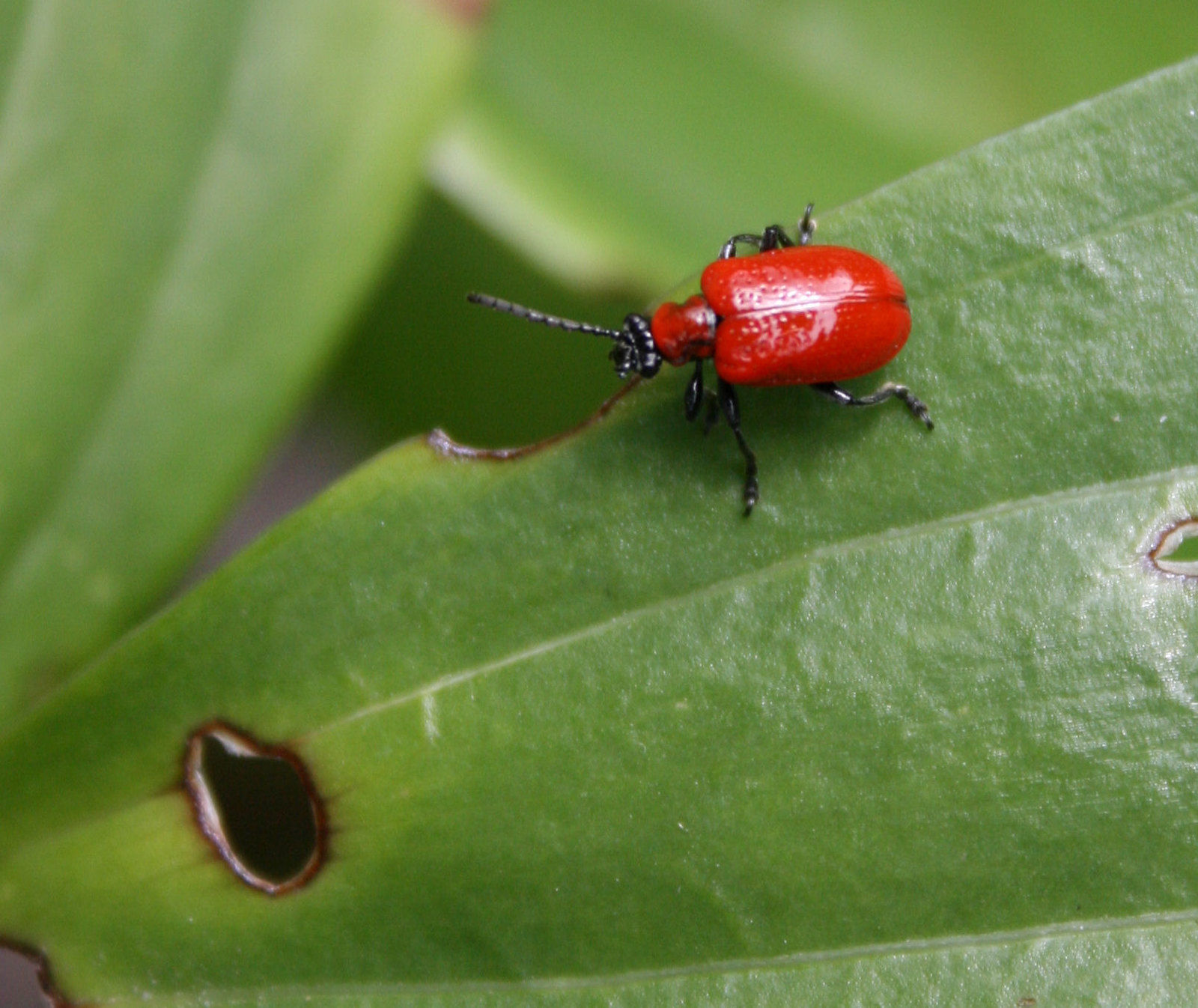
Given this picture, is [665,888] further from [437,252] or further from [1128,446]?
[437,252]

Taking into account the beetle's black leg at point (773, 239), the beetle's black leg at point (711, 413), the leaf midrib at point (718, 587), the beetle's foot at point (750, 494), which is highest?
the beetle's black leg at point (773, 239)

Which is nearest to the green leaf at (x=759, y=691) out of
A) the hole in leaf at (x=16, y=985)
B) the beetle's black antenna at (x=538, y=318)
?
the beetle's black antenna at (x=538, y=318)

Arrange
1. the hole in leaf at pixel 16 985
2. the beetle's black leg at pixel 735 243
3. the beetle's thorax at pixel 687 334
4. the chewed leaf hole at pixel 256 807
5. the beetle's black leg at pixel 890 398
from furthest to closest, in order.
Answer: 1. the hole in leaf at pixel 16 985
2. the beetle's black leg at pixel 735 243
3. the beetle's thorax at pixel 687 334
4. the chewed leaf hole at pixel 256 807
5. the beetle's black leg at pixel 890 398

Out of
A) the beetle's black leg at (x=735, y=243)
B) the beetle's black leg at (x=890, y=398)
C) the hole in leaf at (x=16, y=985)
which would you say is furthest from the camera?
the hole in leaf at (x=16, y=985)

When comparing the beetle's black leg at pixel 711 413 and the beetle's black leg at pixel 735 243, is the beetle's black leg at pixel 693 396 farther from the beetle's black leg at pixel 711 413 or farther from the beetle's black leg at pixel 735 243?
the beetle's black leg at pixel 735 243

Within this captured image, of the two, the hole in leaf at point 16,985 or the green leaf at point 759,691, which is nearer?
the green leaf at point 759,691

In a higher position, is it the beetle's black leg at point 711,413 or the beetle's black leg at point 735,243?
the beetle's black leg at point 735,243

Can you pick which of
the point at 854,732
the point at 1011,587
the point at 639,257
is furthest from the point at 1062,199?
the point at 639,257
